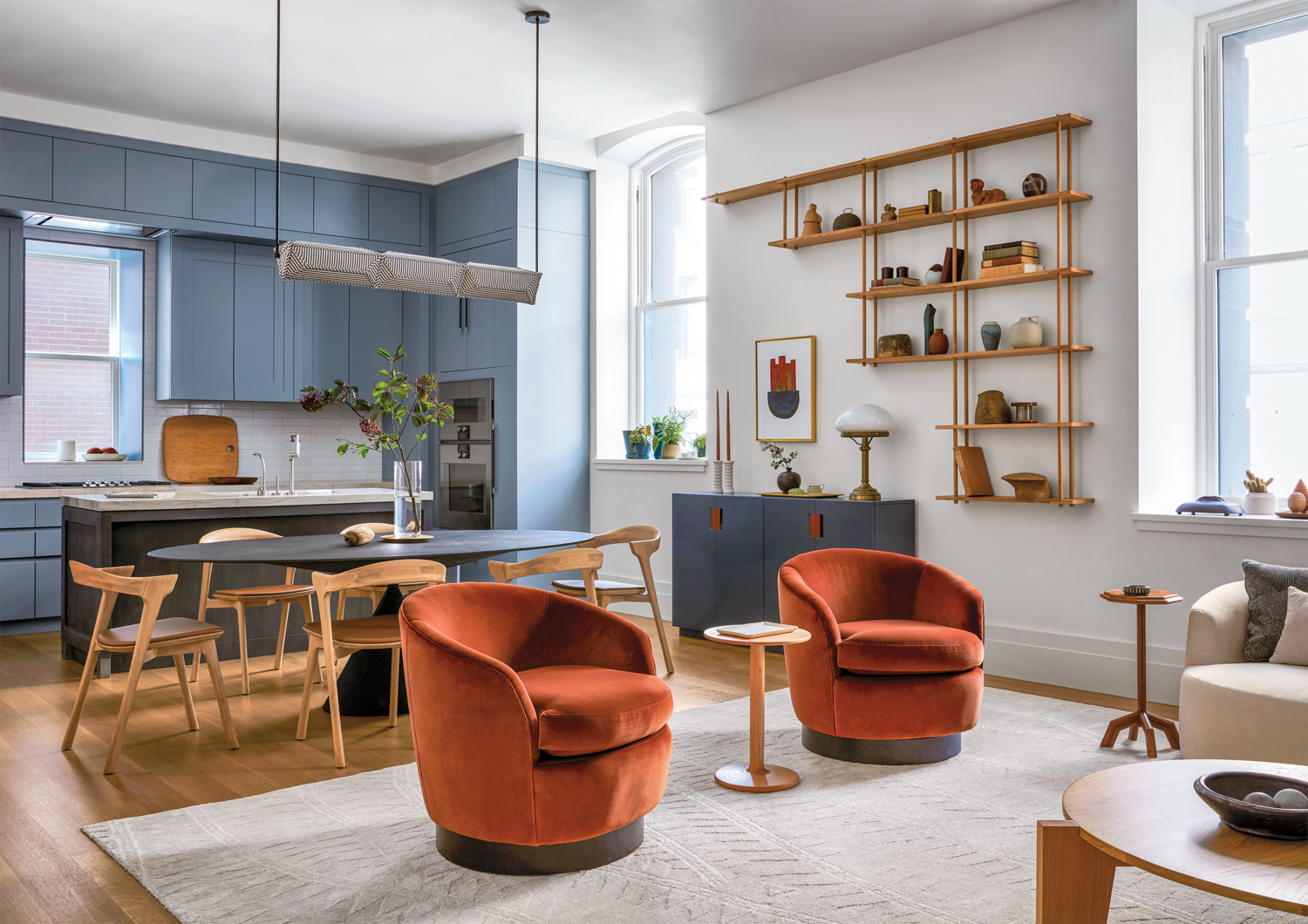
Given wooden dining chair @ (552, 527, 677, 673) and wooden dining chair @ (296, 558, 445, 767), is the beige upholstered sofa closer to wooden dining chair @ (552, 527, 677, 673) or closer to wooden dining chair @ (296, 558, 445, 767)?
wooden dining chair @ (552, 527, 677, 673)

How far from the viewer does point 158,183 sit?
6742 mm

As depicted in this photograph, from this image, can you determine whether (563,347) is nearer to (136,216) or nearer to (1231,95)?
(136,216)

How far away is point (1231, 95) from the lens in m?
4.79

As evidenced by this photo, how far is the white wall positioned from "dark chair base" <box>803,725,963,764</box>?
1.48 metres

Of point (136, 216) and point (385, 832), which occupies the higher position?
A: point (136, 216)

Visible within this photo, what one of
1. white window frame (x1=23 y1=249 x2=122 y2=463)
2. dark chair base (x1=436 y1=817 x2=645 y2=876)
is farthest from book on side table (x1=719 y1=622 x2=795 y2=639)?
white window frame (x1=23 y1=249 x2=122 y2=463)

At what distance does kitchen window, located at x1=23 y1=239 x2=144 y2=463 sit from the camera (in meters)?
6.92

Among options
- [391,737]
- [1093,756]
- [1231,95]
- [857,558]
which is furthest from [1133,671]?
[391,737]

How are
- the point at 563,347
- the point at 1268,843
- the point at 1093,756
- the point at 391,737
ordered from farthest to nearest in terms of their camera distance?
the point at 563,347 < the point at 391,737 < the point at 1093,756 < the point at 1268,843

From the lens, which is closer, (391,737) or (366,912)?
(366,912)

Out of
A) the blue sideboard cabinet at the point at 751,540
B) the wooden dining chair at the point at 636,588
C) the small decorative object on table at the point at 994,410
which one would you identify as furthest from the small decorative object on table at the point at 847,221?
the wooden dining chair at the point at 636,588

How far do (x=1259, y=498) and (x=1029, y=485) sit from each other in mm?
943

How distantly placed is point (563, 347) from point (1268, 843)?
6.10 m

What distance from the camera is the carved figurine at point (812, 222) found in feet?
19.1
